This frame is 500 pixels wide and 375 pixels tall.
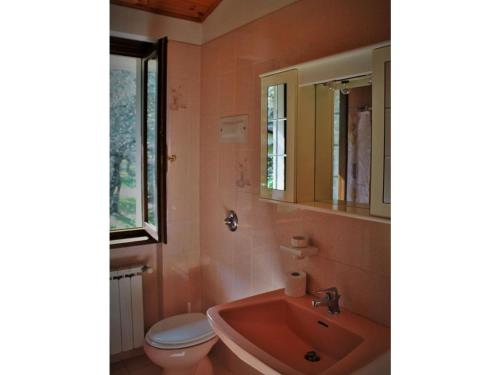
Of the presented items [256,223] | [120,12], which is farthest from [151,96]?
[256,223]

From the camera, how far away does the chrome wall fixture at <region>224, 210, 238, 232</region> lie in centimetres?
217

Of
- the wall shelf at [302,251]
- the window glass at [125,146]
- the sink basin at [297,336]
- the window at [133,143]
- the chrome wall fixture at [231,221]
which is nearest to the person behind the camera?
the sink basin at [297,336]

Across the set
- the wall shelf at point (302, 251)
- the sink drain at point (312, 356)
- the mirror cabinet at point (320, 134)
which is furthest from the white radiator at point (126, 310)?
the sink drain at point (312, 356)

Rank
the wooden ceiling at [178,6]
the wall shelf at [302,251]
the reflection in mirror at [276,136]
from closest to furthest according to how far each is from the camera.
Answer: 1. the wall shelf at [302,251]
2. the reflection in mirror at [276,136]
3. the wooden ceiling at [178,6]

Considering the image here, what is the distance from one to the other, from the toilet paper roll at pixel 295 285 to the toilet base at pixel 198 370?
2.69ft

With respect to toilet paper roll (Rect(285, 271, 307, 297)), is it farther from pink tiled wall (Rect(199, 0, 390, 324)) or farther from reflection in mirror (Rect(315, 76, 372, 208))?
reflection in mirror (Rect(315, 76, 372, 208))

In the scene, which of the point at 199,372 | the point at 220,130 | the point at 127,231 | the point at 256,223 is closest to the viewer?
the point at 256,223

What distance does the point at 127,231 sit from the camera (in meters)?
2.53

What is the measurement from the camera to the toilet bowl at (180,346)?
1954 mm

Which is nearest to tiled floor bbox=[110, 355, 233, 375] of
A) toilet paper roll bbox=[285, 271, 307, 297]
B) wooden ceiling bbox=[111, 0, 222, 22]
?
toilet paper roll bbox=[285, 271, 307, 297]

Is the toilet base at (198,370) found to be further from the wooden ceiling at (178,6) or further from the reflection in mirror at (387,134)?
the wooden ceiling at (178,6)

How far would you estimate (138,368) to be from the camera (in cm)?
242
